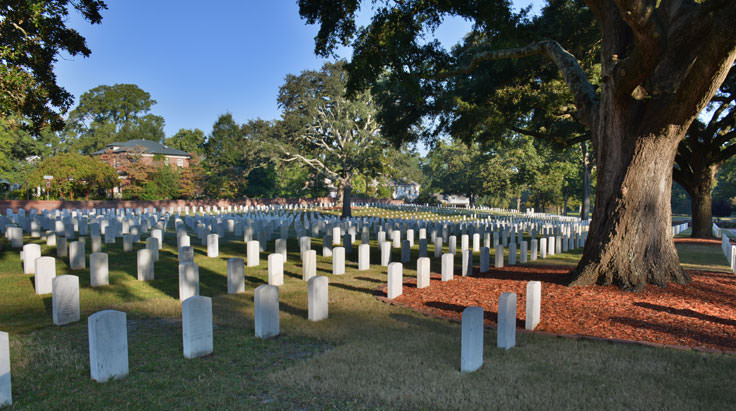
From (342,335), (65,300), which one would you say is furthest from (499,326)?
(65,300)

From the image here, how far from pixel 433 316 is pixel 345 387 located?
3.03 metres

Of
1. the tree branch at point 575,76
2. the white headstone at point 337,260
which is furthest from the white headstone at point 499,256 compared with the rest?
the white headstone at point 337,260

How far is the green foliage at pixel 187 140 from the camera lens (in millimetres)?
67688

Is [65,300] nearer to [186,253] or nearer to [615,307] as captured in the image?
[186,253]

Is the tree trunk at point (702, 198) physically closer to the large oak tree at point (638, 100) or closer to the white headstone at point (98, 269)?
the large oak tree at point (638, 100)

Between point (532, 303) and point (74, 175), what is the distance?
133 ft

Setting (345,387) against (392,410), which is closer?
(392,410)

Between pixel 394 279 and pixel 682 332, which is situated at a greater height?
pixel 394 279

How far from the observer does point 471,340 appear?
4559 millimetres

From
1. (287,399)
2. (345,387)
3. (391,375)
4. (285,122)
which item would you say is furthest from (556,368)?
(285,122)

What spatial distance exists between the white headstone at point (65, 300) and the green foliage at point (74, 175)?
35.6m

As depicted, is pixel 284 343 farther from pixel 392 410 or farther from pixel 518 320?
pixel 518 320

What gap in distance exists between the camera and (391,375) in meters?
4.45

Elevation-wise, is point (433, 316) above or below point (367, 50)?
below
